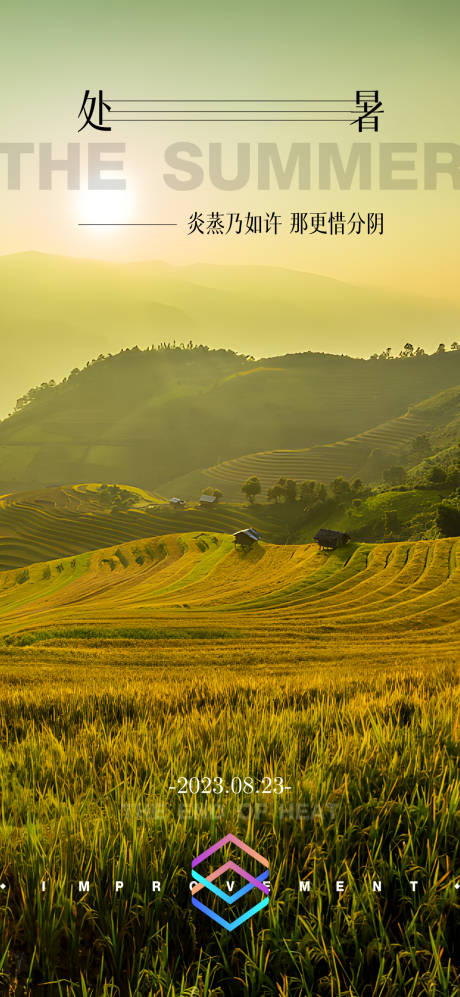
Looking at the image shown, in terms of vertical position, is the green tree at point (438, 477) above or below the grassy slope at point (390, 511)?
above

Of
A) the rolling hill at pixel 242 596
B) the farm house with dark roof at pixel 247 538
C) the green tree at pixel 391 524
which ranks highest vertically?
the green tree at pixel 391 524

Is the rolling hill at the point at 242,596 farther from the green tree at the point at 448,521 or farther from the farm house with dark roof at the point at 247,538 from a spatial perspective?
the green tree at the point at 448,521

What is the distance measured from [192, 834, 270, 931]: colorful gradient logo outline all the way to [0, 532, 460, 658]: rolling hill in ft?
80.5

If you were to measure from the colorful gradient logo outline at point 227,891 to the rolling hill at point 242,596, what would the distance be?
2454cm

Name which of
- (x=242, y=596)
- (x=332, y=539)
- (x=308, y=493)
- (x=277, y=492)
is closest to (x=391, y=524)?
(x=332, y=539)

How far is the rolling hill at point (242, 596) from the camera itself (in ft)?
120

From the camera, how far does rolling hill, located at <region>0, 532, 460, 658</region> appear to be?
36562mm

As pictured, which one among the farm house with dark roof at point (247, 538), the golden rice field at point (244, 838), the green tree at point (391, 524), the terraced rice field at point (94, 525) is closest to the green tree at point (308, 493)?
the terraced rice field at point (94, 525)

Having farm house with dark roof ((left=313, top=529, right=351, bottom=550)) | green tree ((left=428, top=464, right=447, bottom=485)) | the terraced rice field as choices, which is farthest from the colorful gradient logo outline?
the terraced rice field

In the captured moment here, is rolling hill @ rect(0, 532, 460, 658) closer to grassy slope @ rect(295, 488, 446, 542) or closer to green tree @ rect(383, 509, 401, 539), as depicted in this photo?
green tree @ rect(383, 509, 401, 539)

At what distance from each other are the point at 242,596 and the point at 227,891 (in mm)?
67094

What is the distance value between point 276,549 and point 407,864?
3614 inches

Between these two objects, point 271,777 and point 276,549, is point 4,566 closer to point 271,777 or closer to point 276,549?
point 276,549

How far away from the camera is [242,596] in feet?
224
